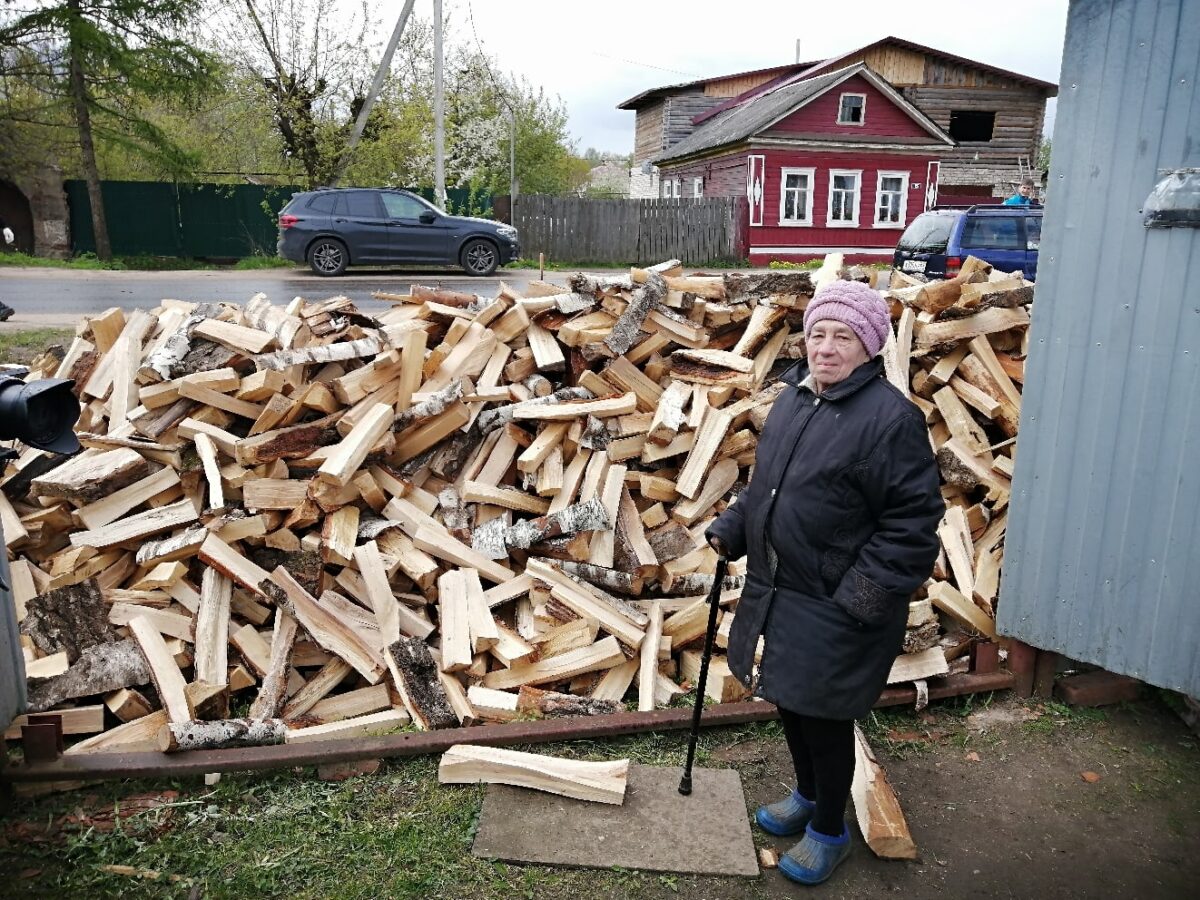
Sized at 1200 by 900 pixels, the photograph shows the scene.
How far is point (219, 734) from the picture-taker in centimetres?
362

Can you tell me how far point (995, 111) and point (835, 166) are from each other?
36.4ft

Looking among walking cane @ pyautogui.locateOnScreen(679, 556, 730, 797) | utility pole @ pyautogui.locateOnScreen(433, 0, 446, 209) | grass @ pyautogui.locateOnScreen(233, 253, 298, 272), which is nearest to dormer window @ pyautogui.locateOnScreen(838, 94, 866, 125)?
utility pole @ pyautogui.locateOnScreen(433, 0, 446, 209)

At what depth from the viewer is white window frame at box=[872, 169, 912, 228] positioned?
2975cm

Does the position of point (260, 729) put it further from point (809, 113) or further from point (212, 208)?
point (809, 113)

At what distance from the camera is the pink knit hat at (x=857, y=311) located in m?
2.80

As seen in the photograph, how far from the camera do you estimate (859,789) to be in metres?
3.47

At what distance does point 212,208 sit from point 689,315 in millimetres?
22737

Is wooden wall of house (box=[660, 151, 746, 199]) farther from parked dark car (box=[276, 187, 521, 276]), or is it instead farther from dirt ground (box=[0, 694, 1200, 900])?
dirt ground (box=[0, 694, 1200, 900])

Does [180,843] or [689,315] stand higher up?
[689,315]

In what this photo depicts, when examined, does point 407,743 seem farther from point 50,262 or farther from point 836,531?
point 50,262

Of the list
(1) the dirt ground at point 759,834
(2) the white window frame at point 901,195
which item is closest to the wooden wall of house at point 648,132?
(2) the white window frame at point 901,195

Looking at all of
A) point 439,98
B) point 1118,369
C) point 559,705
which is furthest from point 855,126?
point 559,705

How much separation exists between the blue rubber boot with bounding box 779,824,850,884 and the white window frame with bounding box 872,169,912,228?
2922cm

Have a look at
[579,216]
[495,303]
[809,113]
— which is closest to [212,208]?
[579,216]
